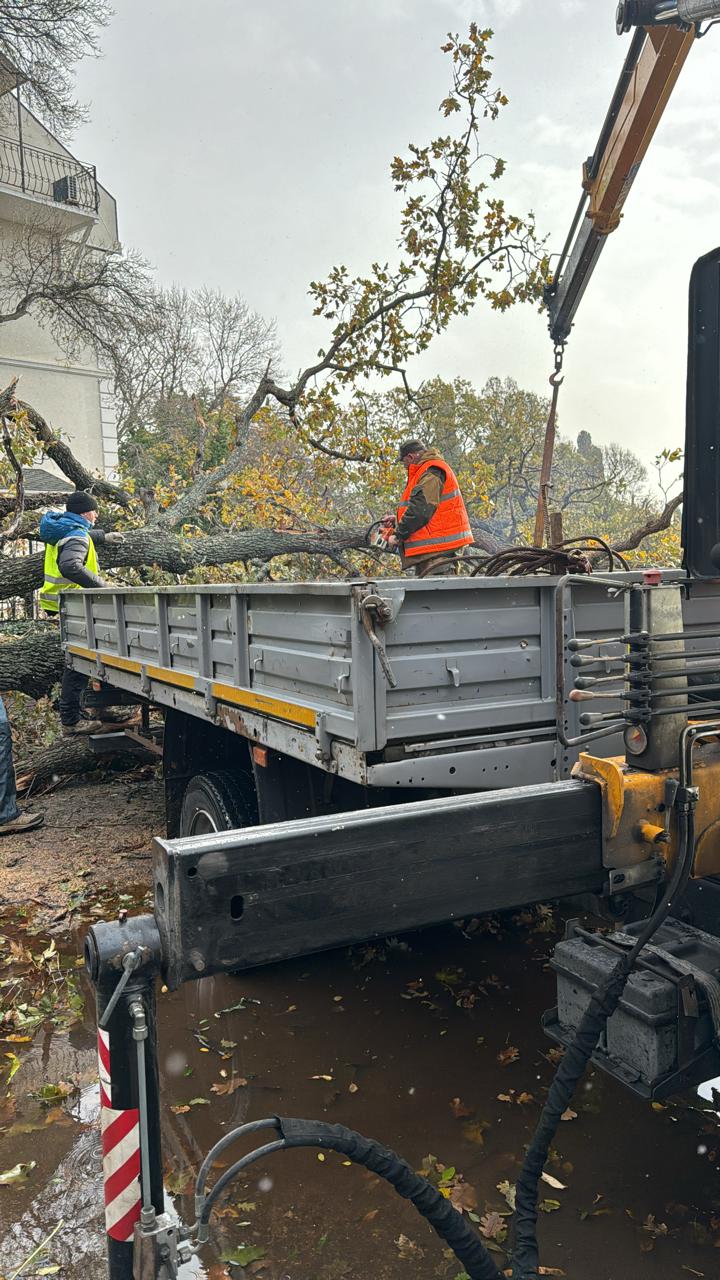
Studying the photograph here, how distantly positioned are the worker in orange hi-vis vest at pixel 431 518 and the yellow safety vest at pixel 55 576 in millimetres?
2737

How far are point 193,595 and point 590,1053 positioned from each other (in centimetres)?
280

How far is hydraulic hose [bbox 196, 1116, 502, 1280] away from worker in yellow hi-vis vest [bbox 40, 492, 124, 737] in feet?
19.4

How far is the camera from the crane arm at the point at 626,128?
4195mm

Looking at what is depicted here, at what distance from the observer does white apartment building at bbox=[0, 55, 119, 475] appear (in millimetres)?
21156

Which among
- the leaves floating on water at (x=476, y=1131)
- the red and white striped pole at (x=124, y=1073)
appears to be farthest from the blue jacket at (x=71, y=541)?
the red and white striped pole at (x=124, y=1073)

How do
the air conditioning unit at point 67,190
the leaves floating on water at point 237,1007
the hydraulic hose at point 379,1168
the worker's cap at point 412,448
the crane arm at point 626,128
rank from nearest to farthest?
the hydraulic hose at point 379,1168
the leaves floating on water at point 237,1007
the crane arm at point 626,128
the worker's cap at point 412,448
the air conditioning unit at point 67,190

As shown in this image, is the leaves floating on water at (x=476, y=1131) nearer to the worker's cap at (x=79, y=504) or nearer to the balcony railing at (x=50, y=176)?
the worker's cap at (x=79, y=504)

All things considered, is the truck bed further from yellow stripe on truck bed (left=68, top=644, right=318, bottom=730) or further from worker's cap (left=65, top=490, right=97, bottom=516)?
worker's cap (left=65, top=490, right=97, bottom=516)

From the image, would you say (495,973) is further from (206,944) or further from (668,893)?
(206,944)

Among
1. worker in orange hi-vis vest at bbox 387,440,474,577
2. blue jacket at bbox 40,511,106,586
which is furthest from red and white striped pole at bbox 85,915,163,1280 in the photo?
blue jacket at bbox 40,511,106,586

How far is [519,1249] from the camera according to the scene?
2074 millimetres

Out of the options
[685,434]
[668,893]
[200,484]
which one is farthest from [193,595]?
[200,484]

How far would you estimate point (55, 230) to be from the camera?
66.3 ft

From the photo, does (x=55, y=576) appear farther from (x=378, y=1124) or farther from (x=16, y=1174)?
(x=378, y=1124)
